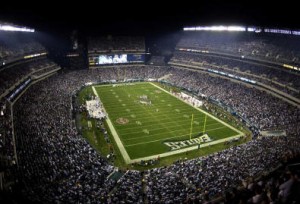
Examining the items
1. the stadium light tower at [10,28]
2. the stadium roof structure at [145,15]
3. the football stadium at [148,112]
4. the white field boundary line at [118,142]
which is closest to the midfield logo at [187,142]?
the football stadium at [148,112]

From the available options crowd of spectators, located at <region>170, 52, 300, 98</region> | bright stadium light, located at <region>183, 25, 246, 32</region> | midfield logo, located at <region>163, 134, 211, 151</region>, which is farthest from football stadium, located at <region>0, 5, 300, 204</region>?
crowd of spectators, located at <region>170, 52, 300, 98</region>

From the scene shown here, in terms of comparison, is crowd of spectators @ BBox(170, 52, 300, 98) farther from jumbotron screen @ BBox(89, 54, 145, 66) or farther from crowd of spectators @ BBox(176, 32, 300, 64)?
jumbotron screen @ BBox(89, 54, 145, 66)

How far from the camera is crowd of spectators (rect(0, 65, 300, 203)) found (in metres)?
17.2

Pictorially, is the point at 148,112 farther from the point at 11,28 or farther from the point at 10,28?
the point at 11,28

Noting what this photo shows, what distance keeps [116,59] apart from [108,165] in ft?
169

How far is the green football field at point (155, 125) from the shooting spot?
29578mm

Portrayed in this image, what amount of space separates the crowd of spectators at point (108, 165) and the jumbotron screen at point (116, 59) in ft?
107

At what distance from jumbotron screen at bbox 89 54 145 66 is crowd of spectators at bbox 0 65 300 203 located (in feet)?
107

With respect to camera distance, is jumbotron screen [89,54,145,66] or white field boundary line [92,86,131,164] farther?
jumbotron screen [89,54,145,66]

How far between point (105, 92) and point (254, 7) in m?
33.8

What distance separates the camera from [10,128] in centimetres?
2689

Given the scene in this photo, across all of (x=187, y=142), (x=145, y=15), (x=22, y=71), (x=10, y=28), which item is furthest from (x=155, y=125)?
(x=145, y=15)

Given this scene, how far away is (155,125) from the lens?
35.8 m

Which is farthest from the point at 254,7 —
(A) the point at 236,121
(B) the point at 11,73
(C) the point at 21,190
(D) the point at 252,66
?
(C) the point at 21,190
